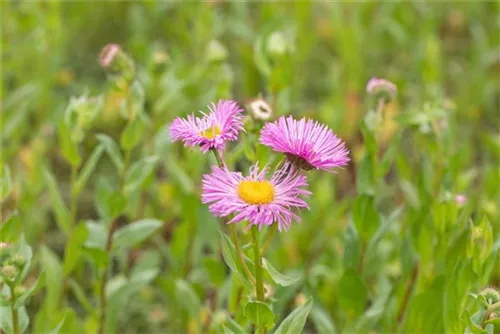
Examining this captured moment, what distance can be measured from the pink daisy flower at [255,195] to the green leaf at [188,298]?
1.79ft

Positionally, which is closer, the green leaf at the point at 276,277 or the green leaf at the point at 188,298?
the green leaf at the point at 276,277

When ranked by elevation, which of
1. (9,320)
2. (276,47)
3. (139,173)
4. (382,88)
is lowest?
(9,320)

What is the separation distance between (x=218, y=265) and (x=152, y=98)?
53cm

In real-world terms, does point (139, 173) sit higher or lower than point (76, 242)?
higher

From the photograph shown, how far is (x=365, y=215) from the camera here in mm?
1129

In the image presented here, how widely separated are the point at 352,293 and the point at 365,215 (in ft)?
0.38

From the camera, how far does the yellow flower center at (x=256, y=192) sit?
73 centimetres

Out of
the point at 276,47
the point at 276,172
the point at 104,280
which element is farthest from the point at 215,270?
the point at 276,172

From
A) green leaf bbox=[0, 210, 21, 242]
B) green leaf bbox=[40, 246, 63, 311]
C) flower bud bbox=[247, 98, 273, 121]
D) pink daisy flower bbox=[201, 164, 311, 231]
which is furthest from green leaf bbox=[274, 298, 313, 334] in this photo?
green leaf bbox=[40, 246, 63, 311]

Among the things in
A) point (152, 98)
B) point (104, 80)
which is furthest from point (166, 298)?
point (104, 80)

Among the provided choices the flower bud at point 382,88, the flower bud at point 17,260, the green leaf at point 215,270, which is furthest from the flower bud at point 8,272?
the flower bud at point 382,88

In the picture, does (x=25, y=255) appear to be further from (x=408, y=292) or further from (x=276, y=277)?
(x=408, y=292)

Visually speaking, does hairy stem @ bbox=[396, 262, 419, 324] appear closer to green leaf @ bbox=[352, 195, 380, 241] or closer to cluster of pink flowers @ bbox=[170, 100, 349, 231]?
green leaf @ bbox=[352, 195, 380, 241]

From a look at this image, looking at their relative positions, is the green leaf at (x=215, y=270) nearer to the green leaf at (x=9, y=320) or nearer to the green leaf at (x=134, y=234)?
the green leaf at (x=134, y=234)
